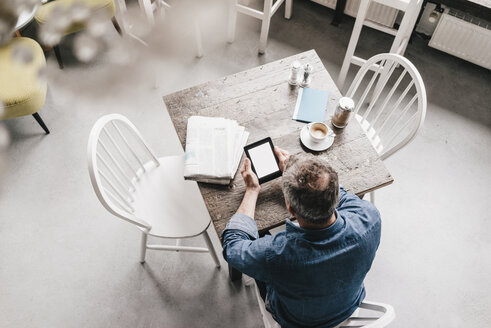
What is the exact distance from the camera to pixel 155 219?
1.58m

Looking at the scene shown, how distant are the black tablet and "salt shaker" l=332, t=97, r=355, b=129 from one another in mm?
307

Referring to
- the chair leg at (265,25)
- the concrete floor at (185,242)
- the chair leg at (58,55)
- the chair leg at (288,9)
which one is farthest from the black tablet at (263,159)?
the chair leg at (58,55)

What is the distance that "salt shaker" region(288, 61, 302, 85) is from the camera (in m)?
1.61

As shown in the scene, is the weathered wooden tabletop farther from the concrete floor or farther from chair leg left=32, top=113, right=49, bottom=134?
chair leg left=32, top=113, right=49, bottom=134

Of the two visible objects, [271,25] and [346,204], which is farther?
[271,25]

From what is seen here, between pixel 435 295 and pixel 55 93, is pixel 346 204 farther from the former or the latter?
pixel 55 93

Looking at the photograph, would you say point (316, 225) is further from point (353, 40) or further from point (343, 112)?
point (353, 40)

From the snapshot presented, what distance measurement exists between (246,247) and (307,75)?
0.83 m

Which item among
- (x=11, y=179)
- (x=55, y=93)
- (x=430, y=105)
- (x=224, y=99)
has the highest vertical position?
(x=224, y=99)

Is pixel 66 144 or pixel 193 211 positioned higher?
pixel 193 211

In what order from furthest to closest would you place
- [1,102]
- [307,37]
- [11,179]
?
1. [307,37]
2. [11,179]
3. [1,102]

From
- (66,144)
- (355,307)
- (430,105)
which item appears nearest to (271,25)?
(430,105)

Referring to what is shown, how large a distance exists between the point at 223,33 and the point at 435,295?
7.44ft

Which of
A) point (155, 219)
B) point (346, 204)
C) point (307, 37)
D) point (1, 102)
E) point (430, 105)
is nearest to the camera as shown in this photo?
point (346, 204)
